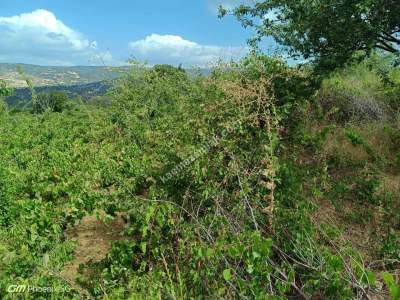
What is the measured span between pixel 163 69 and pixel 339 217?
1208 cm

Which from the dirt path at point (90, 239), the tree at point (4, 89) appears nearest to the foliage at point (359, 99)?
the dirt path at point (90, 239)

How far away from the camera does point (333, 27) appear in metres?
5.85

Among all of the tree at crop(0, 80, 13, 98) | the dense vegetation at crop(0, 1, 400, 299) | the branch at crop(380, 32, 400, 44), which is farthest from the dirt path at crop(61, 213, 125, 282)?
the branch at crop(380, 32, 400, 44)

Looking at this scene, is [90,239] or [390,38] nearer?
[90,239]

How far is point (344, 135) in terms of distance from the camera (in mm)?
7887

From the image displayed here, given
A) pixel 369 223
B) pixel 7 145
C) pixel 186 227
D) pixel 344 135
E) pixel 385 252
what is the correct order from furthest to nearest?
1. pixel 7 145
2. pixel 344 135
3. pixel 369 223
4. pixel 385 252
5. pixel 186 227

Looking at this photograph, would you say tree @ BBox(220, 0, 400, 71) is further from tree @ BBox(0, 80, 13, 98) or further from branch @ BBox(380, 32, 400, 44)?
tree @ BBox(0, 80, 13, 98)

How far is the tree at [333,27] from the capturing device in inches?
218

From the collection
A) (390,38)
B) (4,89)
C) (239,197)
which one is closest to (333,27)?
(390,38)

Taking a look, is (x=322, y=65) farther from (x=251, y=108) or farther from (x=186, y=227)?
(x=186, y=227)

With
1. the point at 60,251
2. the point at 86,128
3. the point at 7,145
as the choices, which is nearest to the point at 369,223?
the point at 60,251

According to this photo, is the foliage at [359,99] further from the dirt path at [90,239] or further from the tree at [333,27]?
the dirt path at [90,239]

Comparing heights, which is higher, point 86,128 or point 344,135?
point 344,135

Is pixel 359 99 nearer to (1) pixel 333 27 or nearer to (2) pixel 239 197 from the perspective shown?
(1) pixel 333 27
